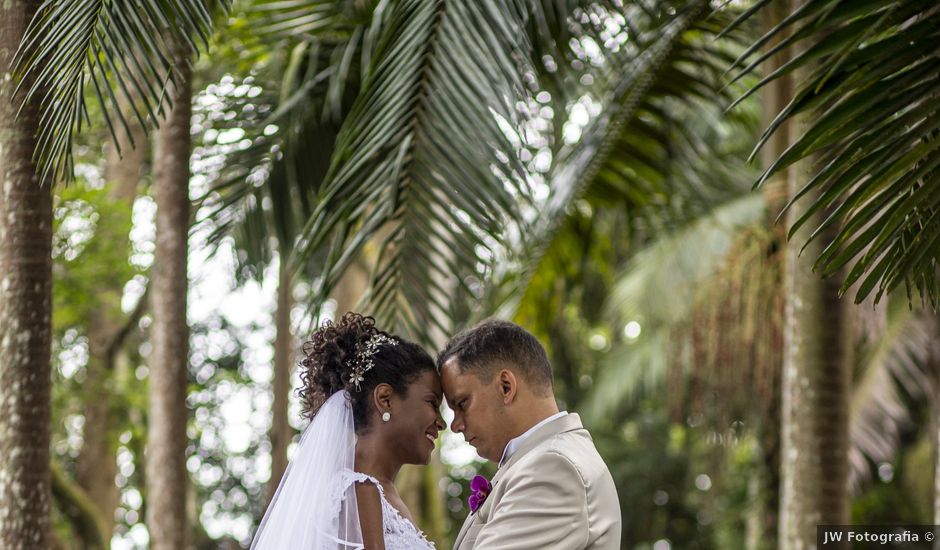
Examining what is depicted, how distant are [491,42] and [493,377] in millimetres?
1736

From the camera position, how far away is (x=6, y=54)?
4.12 metres

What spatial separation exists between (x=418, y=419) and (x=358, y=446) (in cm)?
24

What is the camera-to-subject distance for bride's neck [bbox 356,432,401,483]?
373cm

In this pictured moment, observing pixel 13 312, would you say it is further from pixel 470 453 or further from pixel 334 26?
pixel 470 453

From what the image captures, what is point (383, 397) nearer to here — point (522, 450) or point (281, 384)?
point (522, 450)

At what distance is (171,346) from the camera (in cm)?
600

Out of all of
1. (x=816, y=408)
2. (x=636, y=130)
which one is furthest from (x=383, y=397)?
(x=636, y=130)

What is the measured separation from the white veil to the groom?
361mm

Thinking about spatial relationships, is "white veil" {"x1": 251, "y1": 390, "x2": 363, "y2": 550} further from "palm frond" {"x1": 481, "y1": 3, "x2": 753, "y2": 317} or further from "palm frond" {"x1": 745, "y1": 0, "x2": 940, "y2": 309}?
"palm frond" {"x1": 481, "y1": 3, "x2": 753, "y2": 317}

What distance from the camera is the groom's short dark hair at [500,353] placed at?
344 cm

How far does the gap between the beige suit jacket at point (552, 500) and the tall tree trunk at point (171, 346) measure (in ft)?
10.1

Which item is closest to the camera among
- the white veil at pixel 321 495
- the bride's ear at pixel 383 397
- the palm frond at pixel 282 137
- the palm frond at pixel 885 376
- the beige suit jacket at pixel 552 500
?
the beige suit jacket at pixel 552 500

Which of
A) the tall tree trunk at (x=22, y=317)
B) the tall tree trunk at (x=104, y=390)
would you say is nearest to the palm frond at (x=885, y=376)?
the tall tree trunk at (x=104, y=390)

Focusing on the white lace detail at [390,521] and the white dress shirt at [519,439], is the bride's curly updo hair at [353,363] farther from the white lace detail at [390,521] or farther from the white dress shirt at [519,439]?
the white dress shirt at [519,439]
